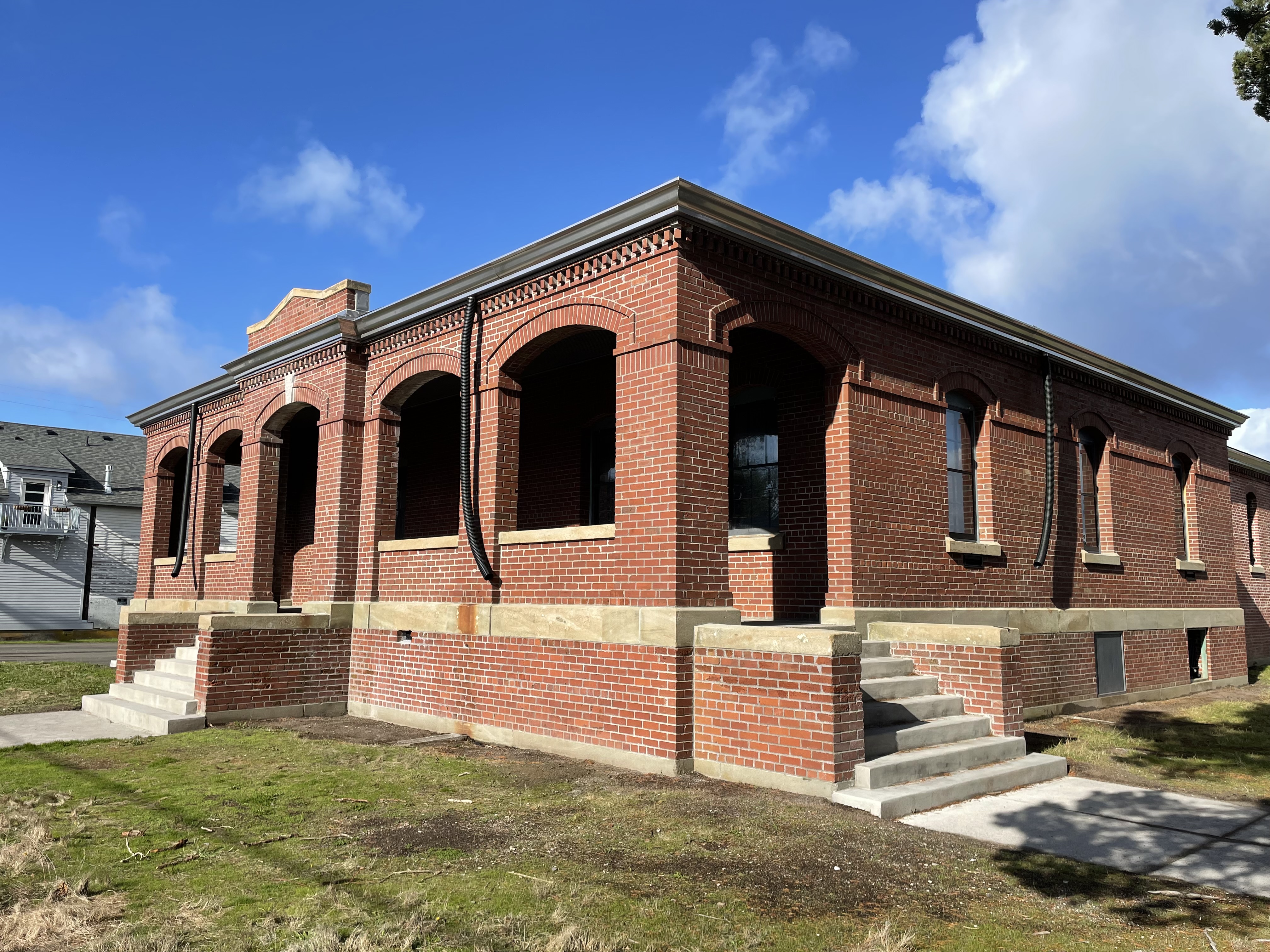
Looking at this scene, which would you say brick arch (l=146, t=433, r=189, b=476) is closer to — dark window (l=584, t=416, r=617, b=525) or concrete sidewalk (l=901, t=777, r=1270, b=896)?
dark window (l=584, t=416, r=617, b=525)

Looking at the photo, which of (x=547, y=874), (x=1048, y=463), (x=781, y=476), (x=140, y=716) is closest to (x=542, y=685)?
(x=781, y=476)

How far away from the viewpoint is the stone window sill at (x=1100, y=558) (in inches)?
522

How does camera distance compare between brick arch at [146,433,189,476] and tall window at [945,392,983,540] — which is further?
brick arch at [146,433,189,476]

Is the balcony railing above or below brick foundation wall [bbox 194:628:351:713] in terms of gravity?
above

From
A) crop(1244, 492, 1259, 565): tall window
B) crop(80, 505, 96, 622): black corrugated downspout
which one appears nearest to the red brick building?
crop(1244, 492, 1259, 565): tall window

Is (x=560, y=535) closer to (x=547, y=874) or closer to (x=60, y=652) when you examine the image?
(x=547, y=874)

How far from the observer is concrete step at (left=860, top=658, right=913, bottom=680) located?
8641 mm

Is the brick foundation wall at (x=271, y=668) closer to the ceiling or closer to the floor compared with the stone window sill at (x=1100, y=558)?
closer to the floor

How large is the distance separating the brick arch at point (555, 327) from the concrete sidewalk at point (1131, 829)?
16.8 ft

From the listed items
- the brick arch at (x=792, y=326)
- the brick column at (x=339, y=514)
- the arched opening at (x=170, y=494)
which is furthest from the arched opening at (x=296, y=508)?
the brick arch at (x=792, y=326)

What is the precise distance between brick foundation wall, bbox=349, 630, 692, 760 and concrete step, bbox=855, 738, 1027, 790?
5.51 feet

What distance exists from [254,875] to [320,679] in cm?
714

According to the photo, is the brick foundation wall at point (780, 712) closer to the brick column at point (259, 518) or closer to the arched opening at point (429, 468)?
the arched opening at point (429, 468)

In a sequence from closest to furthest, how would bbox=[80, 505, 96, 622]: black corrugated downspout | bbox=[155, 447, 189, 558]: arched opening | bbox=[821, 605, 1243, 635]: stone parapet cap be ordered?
bbox=[821, 605, 1243, 635]: stone parapet cap
bbox=[155, 447, 189, 558]: arched opening
bbox=[80, 505, 96, 622]: black corrugated downspout
